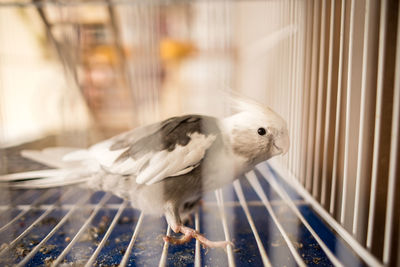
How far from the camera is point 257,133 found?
2.69 ft

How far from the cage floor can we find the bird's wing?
8.7 inches

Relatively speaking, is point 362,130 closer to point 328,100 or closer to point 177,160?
point 328,100

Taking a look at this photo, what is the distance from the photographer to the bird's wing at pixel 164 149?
81 centimetres

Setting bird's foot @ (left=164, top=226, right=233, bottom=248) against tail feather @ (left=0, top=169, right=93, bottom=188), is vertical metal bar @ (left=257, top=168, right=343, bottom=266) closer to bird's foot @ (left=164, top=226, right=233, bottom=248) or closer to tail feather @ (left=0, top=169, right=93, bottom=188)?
bird's foot @ (left=164, top=226, right=233, bottom=248)

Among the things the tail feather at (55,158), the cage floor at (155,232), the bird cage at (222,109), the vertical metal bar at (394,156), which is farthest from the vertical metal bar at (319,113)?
the tail feather at (55,158)

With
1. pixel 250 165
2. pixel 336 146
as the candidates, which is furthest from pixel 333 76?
pixel 250 165

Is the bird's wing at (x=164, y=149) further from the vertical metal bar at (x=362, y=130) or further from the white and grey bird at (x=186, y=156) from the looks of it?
the vertical metal bar at (x=362, y=130)

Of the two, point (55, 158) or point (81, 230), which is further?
point (55, 158)

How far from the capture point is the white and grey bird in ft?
2.66

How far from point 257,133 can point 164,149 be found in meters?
0.28

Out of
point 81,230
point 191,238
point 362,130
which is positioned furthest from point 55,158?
point 362,130

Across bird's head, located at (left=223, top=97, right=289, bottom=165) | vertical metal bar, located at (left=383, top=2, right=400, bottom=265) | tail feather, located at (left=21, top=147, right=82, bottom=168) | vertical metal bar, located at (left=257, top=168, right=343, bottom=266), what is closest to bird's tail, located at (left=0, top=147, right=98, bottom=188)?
tail feather, located at (left=21, top=147, right=82, bottom=168)

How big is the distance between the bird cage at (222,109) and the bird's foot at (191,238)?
20mm

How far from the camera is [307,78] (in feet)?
3.59
